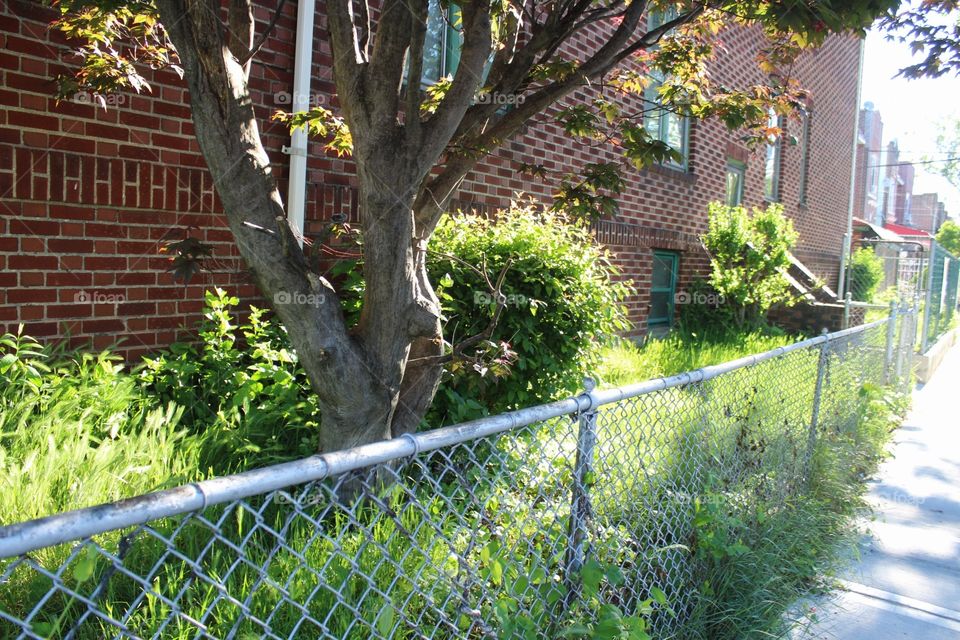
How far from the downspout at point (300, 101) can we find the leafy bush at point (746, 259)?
679cm

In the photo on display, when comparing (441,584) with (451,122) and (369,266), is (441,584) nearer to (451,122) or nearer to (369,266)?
(369,266)

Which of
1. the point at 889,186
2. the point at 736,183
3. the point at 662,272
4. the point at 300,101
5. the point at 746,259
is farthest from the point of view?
the point at 889,186

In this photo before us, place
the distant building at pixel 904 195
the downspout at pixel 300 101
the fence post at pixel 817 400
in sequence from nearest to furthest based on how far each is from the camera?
the downspout at pixel 300 101, the fence post at pixel 817 400, the distant building at pixel 904 195

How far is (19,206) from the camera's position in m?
3.65

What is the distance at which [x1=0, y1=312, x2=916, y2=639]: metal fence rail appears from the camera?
139cm

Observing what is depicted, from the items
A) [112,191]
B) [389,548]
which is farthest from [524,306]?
[112,191]

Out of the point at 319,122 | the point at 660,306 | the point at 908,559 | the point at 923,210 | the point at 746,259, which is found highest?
the point at 923,210

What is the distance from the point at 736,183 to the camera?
1252 centimetres

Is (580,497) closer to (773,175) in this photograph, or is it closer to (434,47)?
(434,47)

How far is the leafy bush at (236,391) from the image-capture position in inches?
137

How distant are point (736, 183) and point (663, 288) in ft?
11.2

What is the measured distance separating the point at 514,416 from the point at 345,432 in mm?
1088

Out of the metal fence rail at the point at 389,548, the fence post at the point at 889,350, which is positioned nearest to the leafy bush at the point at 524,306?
the metal fence rail at the point at 389,548

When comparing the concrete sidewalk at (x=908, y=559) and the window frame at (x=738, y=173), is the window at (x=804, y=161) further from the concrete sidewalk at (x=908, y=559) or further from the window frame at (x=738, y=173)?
the concrete sidewalk at (x=908, y=559)
